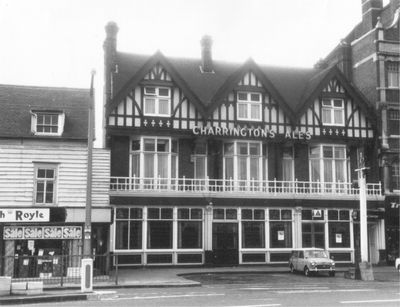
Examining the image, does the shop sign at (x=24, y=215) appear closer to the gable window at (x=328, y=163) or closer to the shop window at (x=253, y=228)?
the shop window at (x=253, y=228)

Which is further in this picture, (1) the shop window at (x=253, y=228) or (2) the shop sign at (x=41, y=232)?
(1) the shop window at (x=253, y=228)

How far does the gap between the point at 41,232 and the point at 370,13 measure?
27.5 meters

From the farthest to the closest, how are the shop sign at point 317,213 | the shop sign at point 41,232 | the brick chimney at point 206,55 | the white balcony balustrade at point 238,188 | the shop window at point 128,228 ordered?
the brick chimney at point 206,55
the shop sign at point 317,213
the white balcony balustrade at point 238,188
the shop window at point 128,228
the shop sign at point 41,232

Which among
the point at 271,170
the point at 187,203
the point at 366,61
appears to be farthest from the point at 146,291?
the point at 366,61

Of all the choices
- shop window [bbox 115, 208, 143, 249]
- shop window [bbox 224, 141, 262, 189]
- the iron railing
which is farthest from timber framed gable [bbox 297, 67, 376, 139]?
the iron railing

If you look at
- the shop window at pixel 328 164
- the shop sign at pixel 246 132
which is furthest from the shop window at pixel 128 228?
the shop window at pixel 328 164

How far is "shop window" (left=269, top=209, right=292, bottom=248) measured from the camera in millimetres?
34031

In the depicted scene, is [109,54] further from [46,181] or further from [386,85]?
[386,85]

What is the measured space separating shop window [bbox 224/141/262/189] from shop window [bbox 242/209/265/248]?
1.75 metres

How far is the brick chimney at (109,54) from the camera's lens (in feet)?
113

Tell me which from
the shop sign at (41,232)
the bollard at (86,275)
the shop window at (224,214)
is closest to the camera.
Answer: the bollard at (86,275)

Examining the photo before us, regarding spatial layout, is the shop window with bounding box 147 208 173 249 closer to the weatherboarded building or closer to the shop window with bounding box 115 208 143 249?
the shop window with bounding box 115 208 143 249

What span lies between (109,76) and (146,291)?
17597 millimetres

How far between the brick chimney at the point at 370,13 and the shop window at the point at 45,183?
24.7 meters
